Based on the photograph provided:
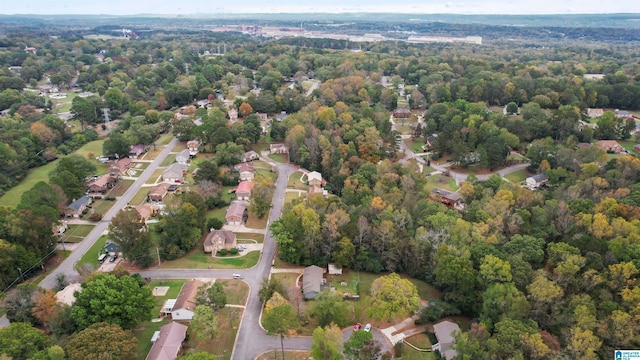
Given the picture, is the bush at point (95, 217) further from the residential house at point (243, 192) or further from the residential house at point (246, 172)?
the residential house at point (246, 172)

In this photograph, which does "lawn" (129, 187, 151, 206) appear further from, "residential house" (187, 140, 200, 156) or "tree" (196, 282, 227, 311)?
"tree" (196, 282, 227, 311)

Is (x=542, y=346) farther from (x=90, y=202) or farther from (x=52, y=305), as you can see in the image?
(x=90, y=202)

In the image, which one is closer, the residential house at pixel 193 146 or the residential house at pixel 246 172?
the residential house at pixel 246 172

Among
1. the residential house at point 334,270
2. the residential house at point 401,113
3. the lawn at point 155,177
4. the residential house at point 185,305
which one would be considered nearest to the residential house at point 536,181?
the residential house at point 334,270

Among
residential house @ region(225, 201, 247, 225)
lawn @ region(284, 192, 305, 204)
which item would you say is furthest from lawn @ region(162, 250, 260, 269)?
lawn @ region(284, 192, 305, 204)

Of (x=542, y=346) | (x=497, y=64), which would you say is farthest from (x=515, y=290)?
(x=497, y=64)
